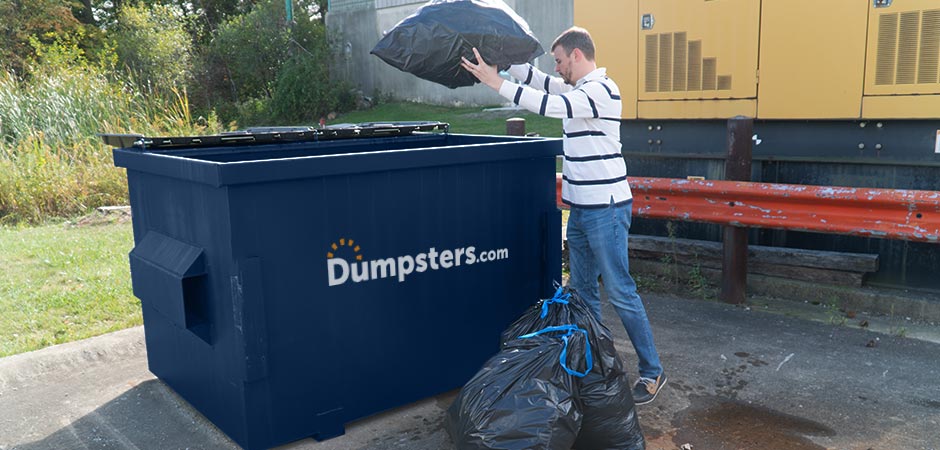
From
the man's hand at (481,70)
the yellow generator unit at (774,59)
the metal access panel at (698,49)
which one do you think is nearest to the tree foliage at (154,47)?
the yellow generator unit at (774,59)

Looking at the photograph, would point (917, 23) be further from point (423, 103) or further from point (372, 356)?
point (423, 103)

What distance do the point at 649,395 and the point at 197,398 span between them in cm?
237

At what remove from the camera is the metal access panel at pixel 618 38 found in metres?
6.12

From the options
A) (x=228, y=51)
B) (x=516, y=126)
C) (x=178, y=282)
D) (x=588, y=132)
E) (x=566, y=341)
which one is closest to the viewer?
(x=566, y=341)

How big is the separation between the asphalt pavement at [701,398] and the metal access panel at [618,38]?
2.15 meters

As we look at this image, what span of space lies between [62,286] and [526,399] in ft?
15.7

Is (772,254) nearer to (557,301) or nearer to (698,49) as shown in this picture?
(698,49)

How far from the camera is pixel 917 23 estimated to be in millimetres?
4840

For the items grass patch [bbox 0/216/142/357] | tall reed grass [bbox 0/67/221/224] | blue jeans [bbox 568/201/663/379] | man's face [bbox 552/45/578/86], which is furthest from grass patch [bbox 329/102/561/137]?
blue jeans [bbox 568/201/663/379]

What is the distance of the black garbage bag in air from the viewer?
3.90m

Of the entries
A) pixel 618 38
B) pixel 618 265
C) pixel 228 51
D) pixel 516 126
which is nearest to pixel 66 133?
pixel 516 126

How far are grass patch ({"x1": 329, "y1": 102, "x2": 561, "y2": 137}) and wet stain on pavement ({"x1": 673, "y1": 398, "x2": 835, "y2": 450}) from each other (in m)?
9.64

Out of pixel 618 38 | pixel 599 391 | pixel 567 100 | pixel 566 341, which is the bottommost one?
pixel 599 391

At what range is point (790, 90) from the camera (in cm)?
538
